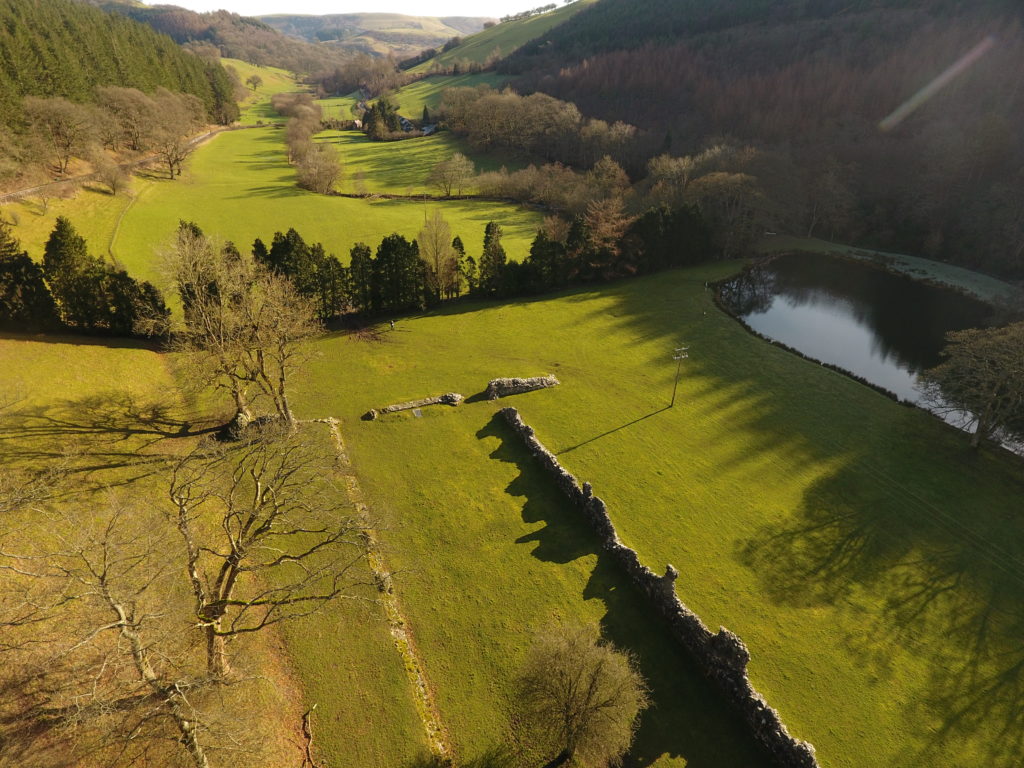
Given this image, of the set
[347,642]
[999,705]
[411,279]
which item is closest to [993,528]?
[999,705]

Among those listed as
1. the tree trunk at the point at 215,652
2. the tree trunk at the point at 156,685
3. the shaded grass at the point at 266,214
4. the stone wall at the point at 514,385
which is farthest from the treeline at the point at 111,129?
the tree trunk at the point at 156,685

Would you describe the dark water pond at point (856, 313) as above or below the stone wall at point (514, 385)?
below

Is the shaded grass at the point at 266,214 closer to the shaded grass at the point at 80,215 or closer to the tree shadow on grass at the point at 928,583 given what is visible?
the shaded grass at the point at 80,215

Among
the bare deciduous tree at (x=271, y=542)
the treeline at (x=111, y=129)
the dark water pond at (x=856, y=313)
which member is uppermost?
the treeline at (x=111, y=129)

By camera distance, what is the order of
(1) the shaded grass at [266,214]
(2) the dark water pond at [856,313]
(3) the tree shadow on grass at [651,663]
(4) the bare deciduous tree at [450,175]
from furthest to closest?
(4) the bare deciduous tree at [450,175], (1) the shaded grass at [266,214], (2) the dark water pond at [856,313], (3) the tree shadow on grass at [651,663]

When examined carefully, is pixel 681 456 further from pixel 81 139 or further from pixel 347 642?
pixel 81 139

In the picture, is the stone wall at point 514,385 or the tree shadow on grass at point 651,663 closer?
the tree shadow on grass at point 651,663

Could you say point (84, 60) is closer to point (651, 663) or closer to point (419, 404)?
point (419, 404)

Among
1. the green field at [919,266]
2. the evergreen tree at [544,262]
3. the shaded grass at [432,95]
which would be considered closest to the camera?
the evergreen tree at [544,262]
